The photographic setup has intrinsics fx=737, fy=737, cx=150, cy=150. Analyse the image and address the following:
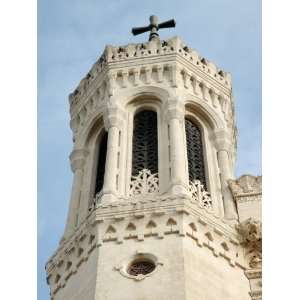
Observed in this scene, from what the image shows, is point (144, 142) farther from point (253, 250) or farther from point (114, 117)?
point (253, 250)

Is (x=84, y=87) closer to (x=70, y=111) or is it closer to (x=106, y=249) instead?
(x=70, y=111)

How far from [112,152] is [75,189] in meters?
1.65

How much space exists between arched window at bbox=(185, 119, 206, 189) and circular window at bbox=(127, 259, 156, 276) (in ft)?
13.7

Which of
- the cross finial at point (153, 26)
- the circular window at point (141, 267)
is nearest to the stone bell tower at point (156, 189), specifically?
the circular window at point (141, 267)

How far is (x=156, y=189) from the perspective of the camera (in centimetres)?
1880

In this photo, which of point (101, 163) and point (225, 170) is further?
point (101, 163)

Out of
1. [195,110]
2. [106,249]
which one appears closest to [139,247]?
[106,249]

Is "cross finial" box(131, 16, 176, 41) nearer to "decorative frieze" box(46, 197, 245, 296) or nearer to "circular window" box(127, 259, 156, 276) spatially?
"decorative frieze" box(46, 197, 245, 296)

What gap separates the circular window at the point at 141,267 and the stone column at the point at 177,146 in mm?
2339

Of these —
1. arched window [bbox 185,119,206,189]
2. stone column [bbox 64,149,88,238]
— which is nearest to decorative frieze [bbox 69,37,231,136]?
arched window [bbox 185,119,206,189]

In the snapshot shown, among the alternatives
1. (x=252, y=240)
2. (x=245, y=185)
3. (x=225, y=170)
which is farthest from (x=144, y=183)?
(x=252, y=240)

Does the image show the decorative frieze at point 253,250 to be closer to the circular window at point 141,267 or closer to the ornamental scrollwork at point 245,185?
the ornamental scrollwork at point 245,185

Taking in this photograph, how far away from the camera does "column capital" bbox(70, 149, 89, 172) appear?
71.1ft

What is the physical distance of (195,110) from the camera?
22.8 metres
